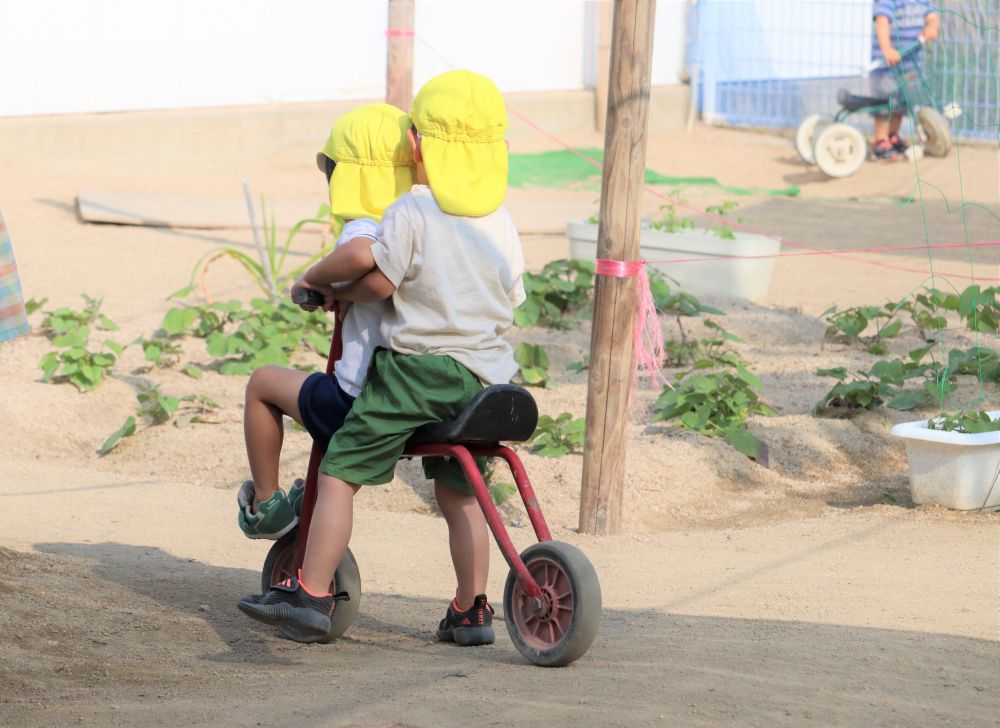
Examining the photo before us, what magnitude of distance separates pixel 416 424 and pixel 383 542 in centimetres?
149

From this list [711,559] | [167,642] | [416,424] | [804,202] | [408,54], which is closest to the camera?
[416,424]

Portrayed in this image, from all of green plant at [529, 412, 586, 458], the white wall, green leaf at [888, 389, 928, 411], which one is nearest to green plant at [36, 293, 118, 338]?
green plant at [529, 412, 586, 458]

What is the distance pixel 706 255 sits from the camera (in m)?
7.44

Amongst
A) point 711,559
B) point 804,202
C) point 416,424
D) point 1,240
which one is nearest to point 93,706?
point 416,424

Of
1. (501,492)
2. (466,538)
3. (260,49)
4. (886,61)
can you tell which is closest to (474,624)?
(466,538)

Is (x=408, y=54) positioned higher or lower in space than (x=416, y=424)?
higher

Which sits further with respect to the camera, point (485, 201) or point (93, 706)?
point (485, 201)

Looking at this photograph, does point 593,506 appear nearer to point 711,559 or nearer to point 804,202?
point 711,559

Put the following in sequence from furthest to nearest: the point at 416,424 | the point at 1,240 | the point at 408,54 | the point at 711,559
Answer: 1. the point at 408,54
2. the point at 1,240
3. the point at 711,559
4. the point at 416,424

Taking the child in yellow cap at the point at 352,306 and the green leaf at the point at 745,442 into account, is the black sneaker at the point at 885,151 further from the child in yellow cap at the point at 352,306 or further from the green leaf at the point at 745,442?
the child in yellow cap at the point at 352,306

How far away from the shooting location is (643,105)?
434cm

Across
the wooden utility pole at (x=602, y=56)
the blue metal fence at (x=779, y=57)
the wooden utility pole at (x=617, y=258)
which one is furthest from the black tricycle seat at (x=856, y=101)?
the wooden utility pole at (x=617, y=258)

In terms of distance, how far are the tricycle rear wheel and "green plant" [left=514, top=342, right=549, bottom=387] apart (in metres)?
2.66

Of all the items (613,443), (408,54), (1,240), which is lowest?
(613,443)
